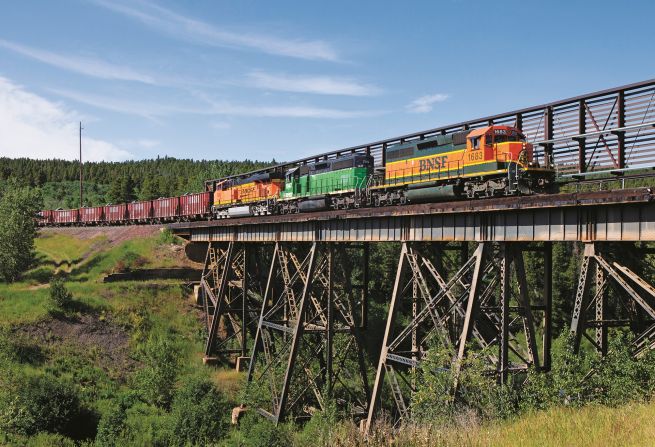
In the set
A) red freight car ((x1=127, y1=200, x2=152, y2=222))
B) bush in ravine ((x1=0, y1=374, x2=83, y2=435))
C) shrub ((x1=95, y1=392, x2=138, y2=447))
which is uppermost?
red freight car ((x1=127, y1=200, x2=152, y2=222))

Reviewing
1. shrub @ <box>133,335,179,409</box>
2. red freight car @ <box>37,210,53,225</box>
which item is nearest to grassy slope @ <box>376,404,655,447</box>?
shrub @ <box>133,335,179,409</box>

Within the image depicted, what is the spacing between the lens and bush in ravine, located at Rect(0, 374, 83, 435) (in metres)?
26.8

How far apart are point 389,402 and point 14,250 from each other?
3315cm

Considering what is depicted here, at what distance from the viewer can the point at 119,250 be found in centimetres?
5181

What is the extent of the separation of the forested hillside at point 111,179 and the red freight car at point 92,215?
2417cm

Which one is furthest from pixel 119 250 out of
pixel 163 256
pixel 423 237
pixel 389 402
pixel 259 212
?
pixel 423 237

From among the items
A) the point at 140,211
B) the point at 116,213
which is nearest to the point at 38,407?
the point at 140,211

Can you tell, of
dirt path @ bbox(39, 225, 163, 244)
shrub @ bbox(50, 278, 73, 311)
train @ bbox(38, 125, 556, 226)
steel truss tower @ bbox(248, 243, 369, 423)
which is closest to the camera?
train @ bbox(38, 125, 556, 226)

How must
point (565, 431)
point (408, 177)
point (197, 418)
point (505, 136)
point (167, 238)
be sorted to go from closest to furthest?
point (565, 431) < point (505, 136) < point (408, 177) < point (197, 418) < point (167, 238)

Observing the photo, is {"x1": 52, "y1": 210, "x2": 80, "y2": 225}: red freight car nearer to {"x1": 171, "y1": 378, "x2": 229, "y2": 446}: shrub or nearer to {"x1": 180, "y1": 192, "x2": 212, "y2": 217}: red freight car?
{"x1": 180, "y1": 192, "x2": 212, "y2": 217}: red freight car

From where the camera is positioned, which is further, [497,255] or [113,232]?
[113,232]

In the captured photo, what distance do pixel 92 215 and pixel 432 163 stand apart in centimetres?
5502

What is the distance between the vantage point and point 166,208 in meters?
56.0

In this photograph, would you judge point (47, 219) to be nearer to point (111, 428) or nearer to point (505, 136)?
point (111, 428)
